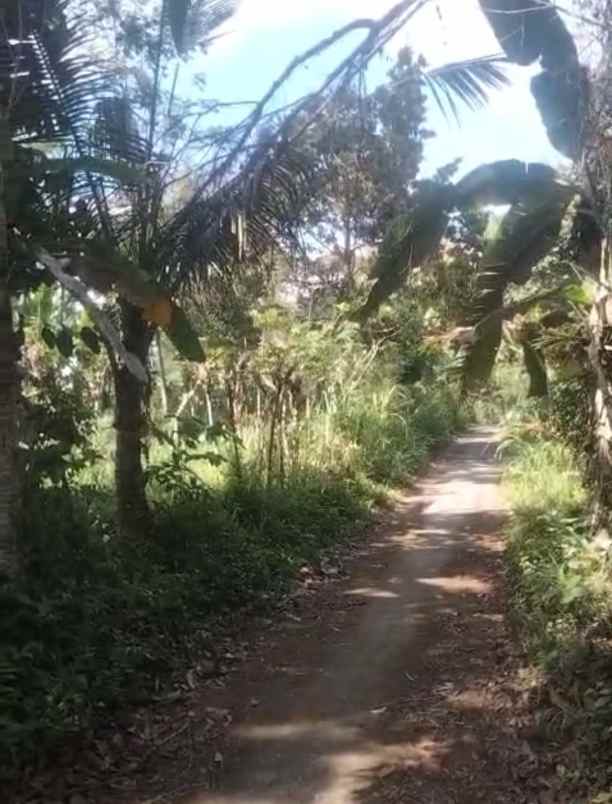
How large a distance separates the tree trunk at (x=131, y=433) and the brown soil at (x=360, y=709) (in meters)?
1.32

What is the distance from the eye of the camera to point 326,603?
23.9ft

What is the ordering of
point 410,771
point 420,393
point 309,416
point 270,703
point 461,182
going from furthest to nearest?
1. point 420,393
2. point 309,416
3. point 461,182
4. point 270,703
5. point 410,771

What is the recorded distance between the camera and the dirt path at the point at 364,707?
4151 mm

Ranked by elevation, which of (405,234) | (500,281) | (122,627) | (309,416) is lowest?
(122,627)

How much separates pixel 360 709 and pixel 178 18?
203 inches

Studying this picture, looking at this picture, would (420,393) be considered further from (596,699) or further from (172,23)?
(596,699)

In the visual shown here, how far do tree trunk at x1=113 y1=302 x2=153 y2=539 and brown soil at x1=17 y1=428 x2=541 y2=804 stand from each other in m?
1.32

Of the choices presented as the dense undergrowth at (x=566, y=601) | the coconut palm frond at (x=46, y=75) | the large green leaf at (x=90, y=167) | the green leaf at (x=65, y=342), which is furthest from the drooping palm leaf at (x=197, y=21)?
the dense undergrowth at (x=566, y=601)

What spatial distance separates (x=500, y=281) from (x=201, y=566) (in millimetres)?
3621

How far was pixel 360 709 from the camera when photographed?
502 centimetres

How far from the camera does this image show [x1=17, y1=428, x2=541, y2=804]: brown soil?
13.6 ft

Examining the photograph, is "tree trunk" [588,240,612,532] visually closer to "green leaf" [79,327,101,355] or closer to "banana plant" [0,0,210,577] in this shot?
"banana plant" [0,0,210,577]

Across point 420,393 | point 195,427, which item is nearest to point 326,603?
point 195,427

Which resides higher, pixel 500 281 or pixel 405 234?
pixel 405 234
